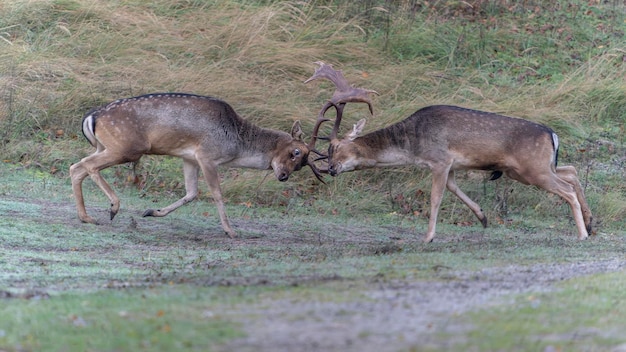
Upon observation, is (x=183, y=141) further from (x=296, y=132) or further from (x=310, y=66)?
(x=310, y=66)

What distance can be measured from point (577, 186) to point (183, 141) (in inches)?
190

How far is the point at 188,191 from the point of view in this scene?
12.6m

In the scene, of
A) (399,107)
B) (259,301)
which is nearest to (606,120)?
(399,107)

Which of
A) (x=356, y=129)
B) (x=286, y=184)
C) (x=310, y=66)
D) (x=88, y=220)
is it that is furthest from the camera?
(x=310, y=66)

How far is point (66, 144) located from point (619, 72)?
9.65 m

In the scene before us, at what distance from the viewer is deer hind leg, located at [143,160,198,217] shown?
1235 centimetres

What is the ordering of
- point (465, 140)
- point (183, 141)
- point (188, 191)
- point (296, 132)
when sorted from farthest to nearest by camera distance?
point (296, 132) → point (188, 191) → point (183, 141) → point (465, 140)

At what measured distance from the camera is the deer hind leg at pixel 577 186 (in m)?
12.2

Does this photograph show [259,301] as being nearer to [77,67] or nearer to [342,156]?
[342,156]

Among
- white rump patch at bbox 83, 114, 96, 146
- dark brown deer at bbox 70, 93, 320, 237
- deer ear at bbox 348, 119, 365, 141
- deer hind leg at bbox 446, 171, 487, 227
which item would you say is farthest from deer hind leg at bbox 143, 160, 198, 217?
deer hind leg at bbox 446, 171, 487, 227

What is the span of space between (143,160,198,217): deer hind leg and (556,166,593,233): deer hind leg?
176 inches

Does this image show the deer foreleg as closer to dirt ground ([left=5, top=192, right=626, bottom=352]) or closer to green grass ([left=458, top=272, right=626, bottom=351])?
dirt ground ([left=5, top=192, right=626, bottom=352])

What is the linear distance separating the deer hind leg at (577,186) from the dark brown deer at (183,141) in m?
3.08

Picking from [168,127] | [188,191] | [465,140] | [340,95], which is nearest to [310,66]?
[340,95]
